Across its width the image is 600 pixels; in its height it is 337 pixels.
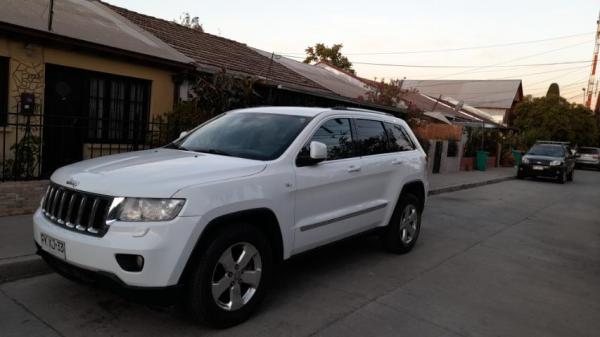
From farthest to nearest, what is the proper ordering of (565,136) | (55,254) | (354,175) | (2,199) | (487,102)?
1. (487,102)
2. (565,136)
3. (2,199)
4. (354,175)
5. (55,254)

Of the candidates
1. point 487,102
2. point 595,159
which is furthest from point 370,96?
point 487,102

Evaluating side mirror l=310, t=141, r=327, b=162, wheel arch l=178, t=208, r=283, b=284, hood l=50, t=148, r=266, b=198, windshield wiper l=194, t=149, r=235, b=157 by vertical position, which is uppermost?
side mirror l=310, t=141, r=327, b=162

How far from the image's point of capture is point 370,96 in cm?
1822

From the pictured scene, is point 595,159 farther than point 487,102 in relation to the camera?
No

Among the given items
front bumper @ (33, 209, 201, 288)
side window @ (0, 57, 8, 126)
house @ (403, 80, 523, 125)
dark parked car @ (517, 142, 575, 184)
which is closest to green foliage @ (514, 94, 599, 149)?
house @ (403, 80, 523, 125)

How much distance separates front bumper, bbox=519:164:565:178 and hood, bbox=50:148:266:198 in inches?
744

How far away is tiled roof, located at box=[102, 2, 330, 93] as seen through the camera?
12378mm

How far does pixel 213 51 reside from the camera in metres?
13.8

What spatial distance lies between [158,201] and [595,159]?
120 feet

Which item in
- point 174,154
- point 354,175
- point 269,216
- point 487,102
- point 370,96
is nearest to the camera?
point 269,216

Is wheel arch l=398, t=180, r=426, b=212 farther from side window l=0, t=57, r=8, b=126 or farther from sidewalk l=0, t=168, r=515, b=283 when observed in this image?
side window l=0, t=57, r=8, b=126

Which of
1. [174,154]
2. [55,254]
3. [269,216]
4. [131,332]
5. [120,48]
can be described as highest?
[120,48]

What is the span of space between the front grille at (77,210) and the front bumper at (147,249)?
11 centimetres

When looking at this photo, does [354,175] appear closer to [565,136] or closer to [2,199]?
[2,199]
